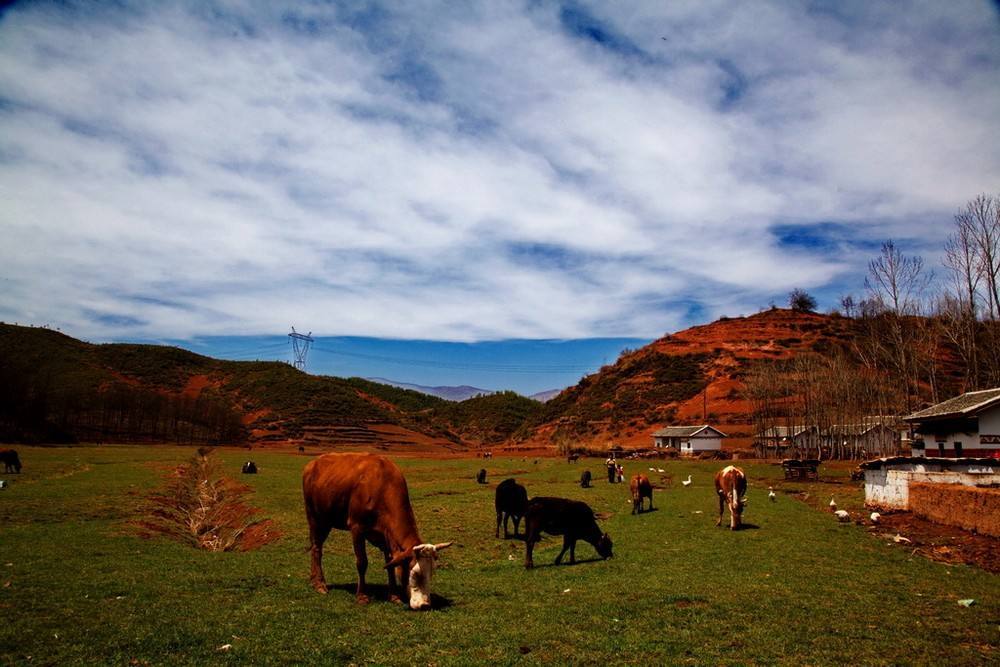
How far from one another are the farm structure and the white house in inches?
2086

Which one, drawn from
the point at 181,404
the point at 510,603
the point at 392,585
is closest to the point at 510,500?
the point at 510,603

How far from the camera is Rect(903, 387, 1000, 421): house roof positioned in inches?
1190

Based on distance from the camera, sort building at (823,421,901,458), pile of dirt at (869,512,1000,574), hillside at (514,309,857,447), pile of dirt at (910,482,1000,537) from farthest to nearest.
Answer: hillside at (514,309,857,447)
building at (823,421,901,458)
pile of dirt at (910,482,1000,537)
pile of dirt at (869,512,1000,574)

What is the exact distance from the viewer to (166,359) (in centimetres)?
15038

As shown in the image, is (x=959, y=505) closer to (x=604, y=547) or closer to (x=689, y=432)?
(x=604, y=547)

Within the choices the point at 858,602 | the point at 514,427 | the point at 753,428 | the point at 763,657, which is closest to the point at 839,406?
the point at 753,428

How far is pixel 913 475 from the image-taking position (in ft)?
88.2

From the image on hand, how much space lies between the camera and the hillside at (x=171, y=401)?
284ft

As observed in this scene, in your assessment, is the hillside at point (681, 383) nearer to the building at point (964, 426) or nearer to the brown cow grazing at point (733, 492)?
the building at point (964, 426)

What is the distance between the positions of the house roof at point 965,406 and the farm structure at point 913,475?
17.2 ft

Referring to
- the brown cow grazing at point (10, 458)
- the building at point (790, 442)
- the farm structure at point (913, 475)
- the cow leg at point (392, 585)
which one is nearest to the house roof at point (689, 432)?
the building at point (790, 442)

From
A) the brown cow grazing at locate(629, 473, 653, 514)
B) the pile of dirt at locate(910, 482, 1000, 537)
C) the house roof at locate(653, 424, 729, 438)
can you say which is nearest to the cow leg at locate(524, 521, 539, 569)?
the brown cow grazing at locate(629, 473, 653, 514)

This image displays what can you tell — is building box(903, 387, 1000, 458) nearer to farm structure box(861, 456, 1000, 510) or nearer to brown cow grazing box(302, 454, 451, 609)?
farm structure box(861, 456, 1000, 510)

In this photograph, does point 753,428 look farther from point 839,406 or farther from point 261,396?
point 261,396
